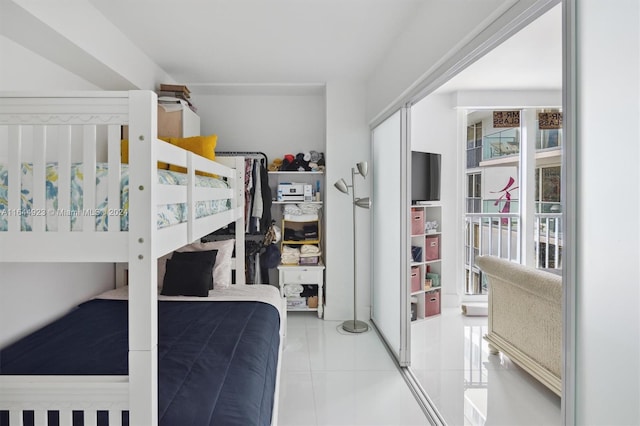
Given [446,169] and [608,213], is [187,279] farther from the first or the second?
[446,169]

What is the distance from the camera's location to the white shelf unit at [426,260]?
12.6 feet

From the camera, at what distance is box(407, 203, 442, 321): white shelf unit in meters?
3.83

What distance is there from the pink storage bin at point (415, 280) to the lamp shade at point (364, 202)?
824 millimetres

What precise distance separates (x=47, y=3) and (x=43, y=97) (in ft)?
3.88

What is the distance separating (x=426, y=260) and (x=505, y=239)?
1057 millimetres

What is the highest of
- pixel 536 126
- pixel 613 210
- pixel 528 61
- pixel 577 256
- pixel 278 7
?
pixel 278 7

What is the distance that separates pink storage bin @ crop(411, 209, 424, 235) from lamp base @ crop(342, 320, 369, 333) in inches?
42.2

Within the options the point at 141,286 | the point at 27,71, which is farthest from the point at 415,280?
the point at 27,71

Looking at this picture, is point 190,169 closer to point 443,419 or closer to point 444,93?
point 443,419

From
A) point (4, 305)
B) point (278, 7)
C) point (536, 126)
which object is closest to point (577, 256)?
point (536, 126)

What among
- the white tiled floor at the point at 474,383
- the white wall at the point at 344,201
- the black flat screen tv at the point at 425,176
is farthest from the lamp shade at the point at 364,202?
the white tiled floor at the point at 474,383

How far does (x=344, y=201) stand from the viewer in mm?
4039

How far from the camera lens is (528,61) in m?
1.99

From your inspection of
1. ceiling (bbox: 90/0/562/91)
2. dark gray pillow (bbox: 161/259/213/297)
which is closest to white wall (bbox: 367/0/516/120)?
ceiling (bbox: 90/0/562/91)
